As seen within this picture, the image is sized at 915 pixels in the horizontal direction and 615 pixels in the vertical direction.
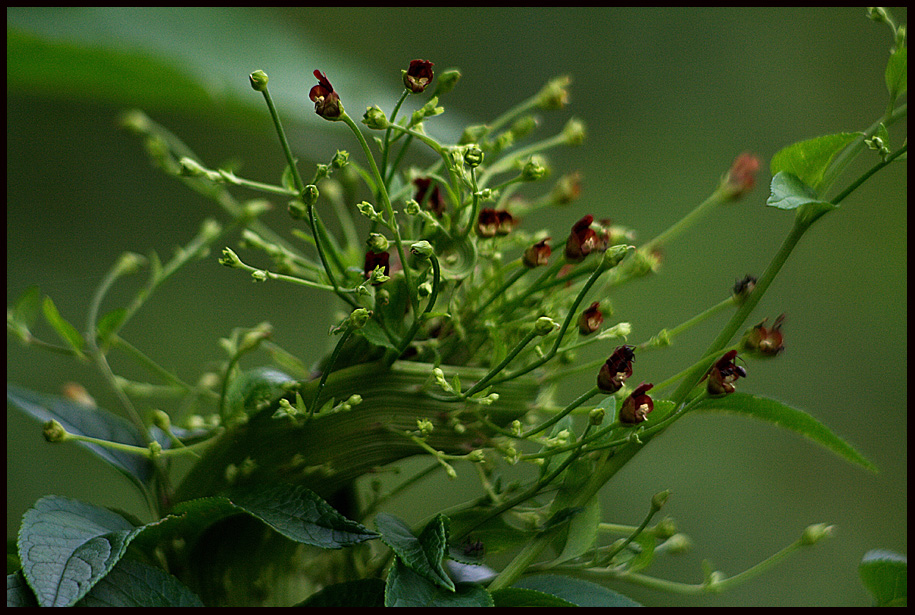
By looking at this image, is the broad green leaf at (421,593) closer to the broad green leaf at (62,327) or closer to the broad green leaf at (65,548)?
the broad green leaf at (65,548)

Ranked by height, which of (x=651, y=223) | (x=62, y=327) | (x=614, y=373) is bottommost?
(x=614, y=373)

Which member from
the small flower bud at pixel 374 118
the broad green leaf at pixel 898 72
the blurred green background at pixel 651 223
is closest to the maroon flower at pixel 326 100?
the small flower bud at pixel 374 118

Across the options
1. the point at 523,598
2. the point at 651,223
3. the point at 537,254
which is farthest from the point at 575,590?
the point at 651,223

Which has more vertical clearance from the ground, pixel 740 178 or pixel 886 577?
pixel 740 178

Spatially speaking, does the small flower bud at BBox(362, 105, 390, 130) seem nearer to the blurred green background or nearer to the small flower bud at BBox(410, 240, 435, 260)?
the small flower bud at BBox(410, 240, 435, 260)

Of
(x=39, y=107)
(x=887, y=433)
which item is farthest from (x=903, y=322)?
(x=39, y=107)

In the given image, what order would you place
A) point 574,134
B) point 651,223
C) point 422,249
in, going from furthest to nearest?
point 651,223
point 574,134
point 422,249

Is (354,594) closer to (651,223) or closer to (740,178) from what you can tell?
(740,178)
